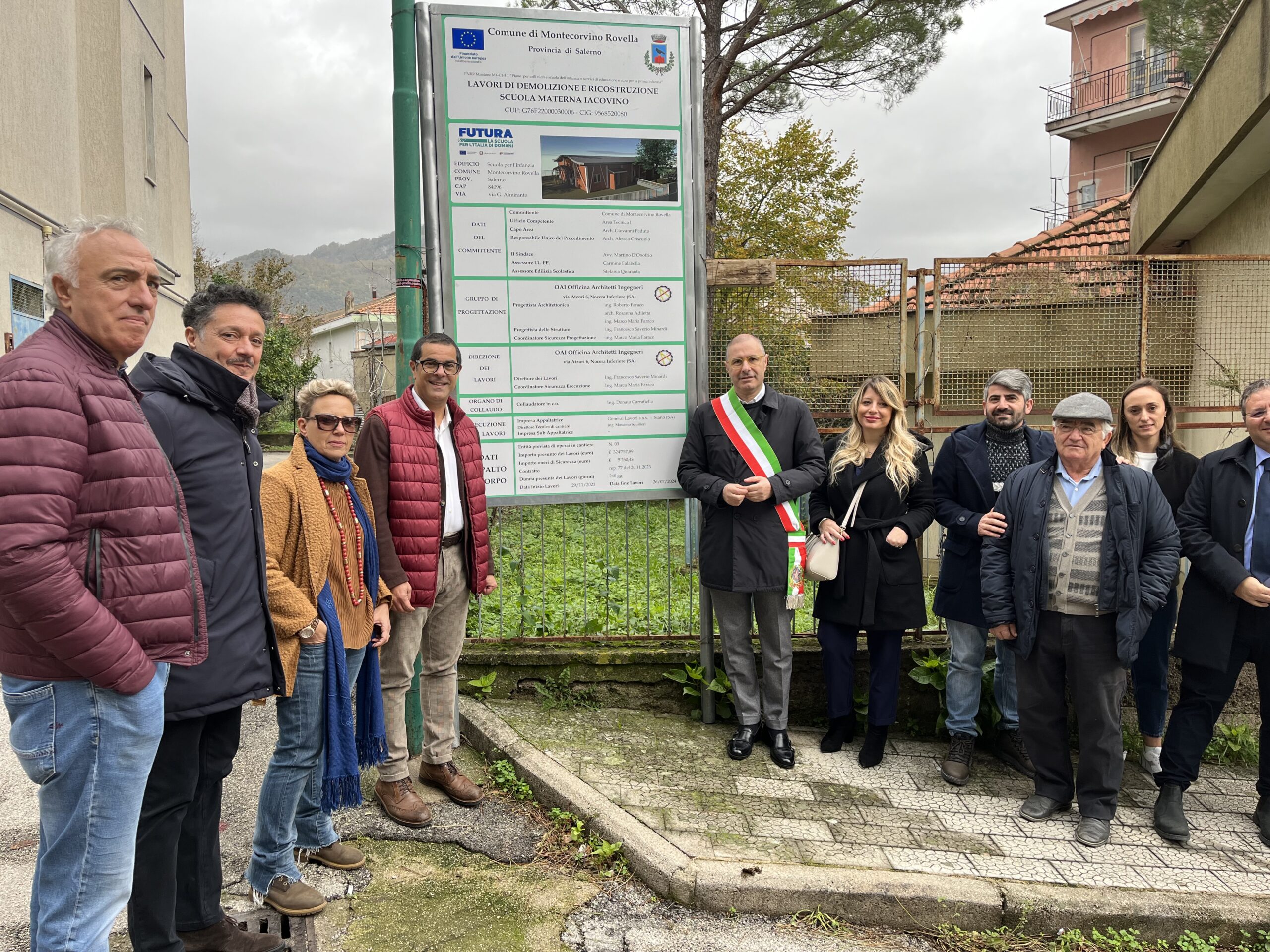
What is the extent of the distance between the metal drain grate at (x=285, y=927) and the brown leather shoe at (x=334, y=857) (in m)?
0.34

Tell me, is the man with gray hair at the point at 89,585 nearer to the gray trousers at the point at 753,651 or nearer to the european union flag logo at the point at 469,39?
the european union flag logo at the point at 469,39

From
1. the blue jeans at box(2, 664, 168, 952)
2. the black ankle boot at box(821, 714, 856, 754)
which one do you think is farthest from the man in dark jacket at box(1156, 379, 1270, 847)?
the blue jeans at box(2, 664, 168, 952)

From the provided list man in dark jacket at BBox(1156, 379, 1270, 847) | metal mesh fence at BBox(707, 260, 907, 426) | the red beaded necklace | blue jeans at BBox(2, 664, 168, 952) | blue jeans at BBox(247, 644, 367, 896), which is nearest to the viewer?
blue jeans at BBox(2, 664, 168, 952)

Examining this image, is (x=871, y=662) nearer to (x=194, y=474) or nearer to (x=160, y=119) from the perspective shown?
(x=194, y=474)

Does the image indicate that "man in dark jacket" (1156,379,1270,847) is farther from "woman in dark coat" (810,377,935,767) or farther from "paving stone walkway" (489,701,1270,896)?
"woman in dark coat" (810,377,935,767)

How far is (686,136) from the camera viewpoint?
16.6 ft

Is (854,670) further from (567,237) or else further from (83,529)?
(83,529)

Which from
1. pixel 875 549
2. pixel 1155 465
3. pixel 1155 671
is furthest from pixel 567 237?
pixel 1155 671

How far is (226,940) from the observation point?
2.98 meters

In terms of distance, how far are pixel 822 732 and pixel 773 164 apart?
18.3 metres

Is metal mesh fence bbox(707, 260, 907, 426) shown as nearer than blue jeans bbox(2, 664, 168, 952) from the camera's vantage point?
No

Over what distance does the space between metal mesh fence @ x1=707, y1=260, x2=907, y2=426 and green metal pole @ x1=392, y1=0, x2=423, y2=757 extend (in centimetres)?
182

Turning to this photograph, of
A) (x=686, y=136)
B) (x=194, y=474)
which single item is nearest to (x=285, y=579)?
(x=194, y=474)

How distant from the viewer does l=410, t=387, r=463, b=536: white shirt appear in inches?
163
